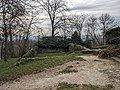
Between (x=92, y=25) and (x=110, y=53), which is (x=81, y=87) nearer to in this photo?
(x=110, y=53)

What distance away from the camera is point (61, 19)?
3606 centimetres

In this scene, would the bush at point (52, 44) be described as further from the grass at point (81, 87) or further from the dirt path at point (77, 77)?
the grass at point (81, 87)

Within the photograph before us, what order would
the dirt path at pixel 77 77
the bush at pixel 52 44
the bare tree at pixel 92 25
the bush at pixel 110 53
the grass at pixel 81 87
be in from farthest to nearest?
the bare tree at pixel 92 25, the bush at pixel 52 44, the bush at pixel 110 53, the dirt path at pixel 77 77, the grass at pixel 81 87

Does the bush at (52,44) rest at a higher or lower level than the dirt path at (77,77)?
higher

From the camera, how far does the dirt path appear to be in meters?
9.62

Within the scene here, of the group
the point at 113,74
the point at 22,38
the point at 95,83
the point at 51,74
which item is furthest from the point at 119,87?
the point at 22,38

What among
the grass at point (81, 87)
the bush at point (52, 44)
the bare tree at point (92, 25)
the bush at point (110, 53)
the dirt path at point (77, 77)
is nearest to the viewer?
the grass at point (81, 87)

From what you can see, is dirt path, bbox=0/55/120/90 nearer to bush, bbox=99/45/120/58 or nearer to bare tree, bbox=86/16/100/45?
bush, bbox=99/45/120/58

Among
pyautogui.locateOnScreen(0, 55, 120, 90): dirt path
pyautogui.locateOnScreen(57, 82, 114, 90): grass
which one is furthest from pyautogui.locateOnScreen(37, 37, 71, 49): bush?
pyautogui.locateOnScreen(57, 82, 114, 90): grass

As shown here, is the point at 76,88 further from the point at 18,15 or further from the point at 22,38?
the point at 22,38

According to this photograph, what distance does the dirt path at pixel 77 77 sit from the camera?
31.6 feet

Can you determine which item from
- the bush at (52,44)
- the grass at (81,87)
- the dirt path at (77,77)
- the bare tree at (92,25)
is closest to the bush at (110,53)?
the dirt path at (77,77)

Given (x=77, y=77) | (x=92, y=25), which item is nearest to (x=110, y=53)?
(x=77, y=77)

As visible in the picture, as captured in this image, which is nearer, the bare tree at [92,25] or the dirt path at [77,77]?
the dirt path at [77,77]
